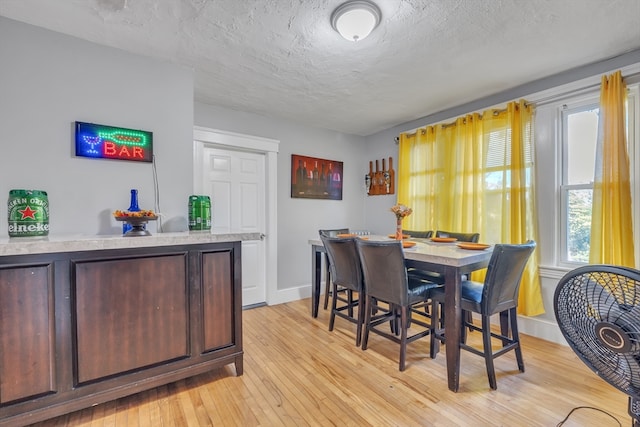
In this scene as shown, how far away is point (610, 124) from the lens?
2.22 metres

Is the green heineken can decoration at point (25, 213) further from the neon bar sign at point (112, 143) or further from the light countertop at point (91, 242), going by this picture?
the neon bar sign at point (112, 143)

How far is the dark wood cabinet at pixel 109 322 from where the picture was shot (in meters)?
1.42

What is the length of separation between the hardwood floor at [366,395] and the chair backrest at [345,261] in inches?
21.8

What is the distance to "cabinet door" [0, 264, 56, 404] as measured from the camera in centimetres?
139

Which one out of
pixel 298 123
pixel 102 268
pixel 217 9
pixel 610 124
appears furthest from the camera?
pixel 298 123

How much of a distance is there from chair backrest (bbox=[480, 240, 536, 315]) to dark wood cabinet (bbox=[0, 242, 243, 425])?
1.65 m

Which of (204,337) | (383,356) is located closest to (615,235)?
(383,356)

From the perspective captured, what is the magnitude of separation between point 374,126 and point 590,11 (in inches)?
99.4

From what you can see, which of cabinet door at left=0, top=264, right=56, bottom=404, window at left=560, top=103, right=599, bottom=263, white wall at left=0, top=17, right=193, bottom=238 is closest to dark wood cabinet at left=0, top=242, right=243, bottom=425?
cabinet door at left=0, top=264, right=56, bottom=404

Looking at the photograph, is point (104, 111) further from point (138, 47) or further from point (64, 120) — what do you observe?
point (138, 47)

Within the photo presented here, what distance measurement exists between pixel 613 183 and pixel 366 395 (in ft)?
7.89

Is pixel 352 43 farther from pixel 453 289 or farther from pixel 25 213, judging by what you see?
pixel 25 213

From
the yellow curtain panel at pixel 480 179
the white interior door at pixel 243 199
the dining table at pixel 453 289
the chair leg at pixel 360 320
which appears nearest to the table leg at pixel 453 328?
the dining table at pixel 453 289

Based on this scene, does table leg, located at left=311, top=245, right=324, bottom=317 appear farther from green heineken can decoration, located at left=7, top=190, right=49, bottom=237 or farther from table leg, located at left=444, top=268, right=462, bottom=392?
green heineken can decoration, located at left=7, top=190, right=49, bottom=237
